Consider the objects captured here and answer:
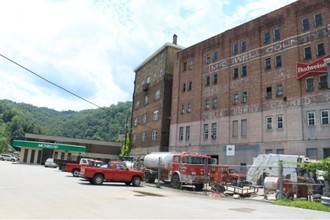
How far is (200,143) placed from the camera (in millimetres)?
43094

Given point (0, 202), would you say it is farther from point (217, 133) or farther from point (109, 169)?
point (217, 133)

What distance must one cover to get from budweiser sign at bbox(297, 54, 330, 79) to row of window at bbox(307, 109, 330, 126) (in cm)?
390

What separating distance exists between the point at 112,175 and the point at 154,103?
33.1 metres

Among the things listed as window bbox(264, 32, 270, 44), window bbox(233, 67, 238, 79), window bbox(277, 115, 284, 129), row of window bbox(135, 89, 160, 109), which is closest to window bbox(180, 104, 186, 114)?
row of window bbox(135, 89, 160, 109)

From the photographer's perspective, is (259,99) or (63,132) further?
(63,132)

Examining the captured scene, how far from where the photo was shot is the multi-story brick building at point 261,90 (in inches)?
1223

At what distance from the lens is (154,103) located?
56.1 m

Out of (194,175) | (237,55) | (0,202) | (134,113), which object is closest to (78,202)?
(0,202)

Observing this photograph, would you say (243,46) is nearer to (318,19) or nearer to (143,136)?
(318,19)

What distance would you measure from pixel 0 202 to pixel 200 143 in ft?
109

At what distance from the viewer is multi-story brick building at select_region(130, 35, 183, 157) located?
52272mm

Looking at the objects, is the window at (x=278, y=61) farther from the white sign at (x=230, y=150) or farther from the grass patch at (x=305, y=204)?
the grass patch at (x=305, y=204)

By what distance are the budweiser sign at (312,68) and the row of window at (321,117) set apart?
12.8ft

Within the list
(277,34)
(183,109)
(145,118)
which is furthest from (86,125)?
(277,34)
